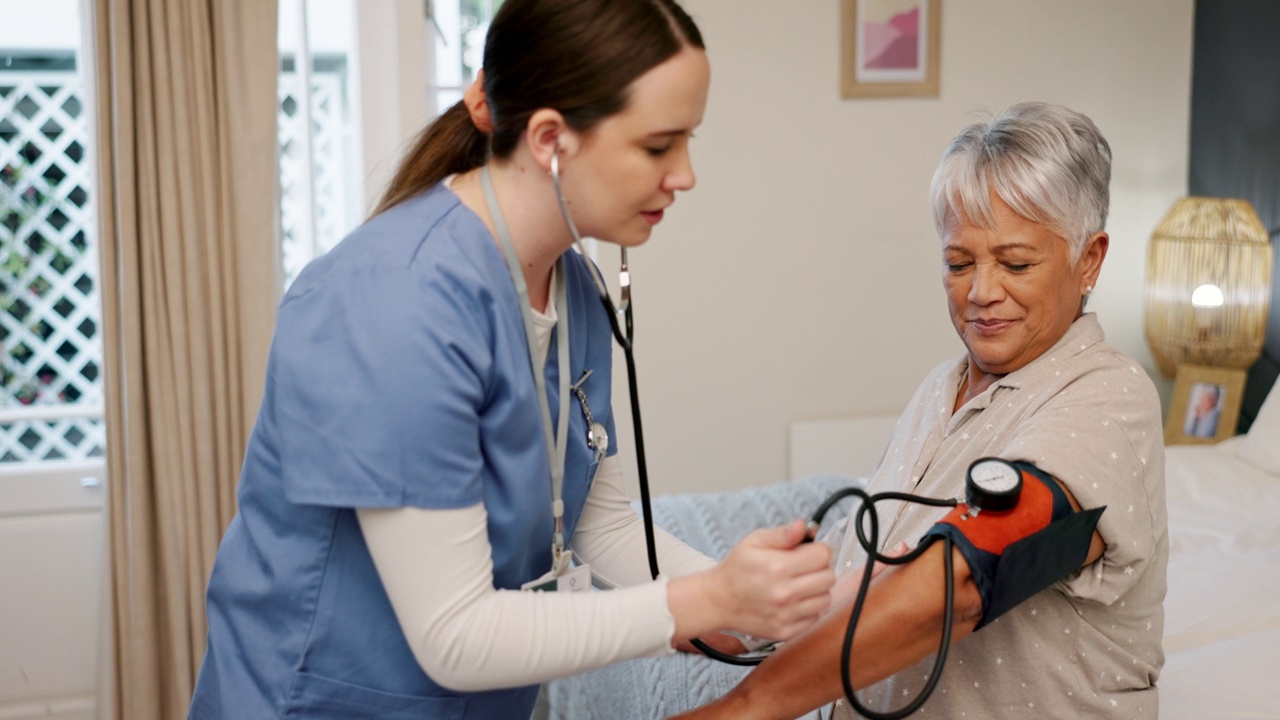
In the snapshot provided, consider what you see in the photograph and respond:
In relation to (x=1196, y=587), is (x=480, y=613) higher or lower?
higher

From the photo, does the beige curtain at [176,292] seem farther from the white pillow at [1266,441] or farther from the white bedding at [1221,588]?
the white pillow at [1266,441]

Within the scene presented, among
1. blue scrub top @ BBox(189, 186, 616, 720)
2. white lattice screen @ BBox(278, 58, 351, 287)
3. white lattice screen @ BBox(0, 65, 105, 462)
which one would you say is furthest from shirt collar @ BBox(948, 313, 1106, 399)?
white lattice screen @ BBox(0, 65, 105, 462)

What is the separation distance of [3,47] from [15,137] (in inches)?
8.2

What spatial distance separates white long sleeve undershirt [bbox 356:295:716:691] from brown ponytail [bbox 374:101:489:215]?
36 cm

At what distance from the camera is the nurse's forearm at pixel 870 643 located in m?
1.06

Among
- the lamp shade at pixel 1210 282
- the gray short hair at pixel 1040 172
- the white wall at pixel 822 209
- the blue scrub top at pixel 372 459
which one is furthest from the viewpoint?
the white wall at pixel 822 209

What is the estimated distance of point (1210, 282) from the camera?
3035 millimetres

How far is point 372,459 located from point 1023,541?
59 cm

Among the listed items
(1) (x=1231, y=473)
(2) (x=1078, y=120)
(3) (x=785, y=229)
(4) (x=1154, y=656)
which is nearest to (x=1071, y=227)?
(2) (x=1078, y=120)

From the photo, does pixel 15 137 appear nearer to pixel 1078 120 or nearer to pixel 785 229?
pixel 785 229

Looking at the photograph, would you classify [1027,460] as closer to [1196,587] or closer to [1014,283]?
[1014,283]

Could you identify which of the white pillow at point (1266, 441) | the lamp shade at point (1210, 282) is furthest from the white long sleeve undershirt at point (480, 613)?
the lamp shade at point (1210, 282)

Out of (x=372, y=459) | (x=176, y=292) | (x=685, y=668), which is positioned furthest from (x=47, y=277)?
(x=372, y=459)

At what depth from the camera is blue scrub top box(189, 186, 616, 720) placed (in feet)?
2.92
